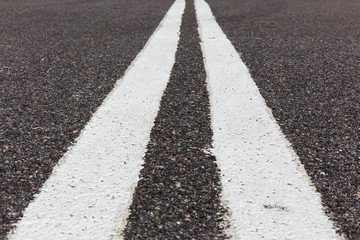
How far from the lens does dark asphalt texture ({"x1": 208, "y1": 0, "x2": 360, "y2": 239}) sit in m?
1.55

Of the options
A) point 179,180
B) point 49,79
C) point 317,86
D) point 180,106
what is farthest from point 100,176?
point 317,86

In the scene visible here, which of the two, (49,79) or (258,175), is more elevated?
(49,79)

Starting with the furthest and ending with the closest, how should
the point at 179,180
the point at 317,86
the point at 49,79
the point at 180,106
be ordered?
1. the point at 49,79
2. the point at 317,86
3. the point at 180,106
4. the point at 179,180

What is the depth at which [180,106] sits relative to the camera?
2.30 metres

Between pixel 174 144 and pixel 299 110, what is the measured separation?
80 cm

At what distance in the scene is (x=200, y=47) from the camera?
376 centimetres

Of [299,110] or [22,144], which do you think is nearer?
[22,144]

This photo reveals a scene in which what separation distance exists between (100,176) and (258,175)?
2.05ft

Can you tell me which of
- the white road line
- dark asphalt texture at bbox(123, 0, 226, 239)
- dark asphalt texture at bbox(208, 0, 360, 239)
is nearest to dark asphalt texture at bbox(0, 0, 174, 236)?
dark asphalt texture at bbox(123, 0, 226, 239)

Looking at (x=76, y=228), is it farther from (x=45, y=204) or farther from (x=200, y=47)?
(x=200, y=47)

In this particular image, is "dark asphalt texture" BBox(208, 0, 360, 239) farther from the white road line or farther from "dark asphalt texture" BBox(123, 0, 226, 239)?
"dark asphalt texture" BBox(123, 0, 226, 239)

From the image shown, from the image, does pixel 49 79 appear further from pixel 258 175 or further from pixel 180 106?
pixel 258 175

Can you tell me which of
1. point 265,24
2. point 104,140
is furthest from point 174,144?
point 265,24

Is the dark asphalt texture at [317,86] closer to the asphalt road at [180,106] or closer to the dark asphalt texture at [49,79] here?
the asphalt road at [180,106]
